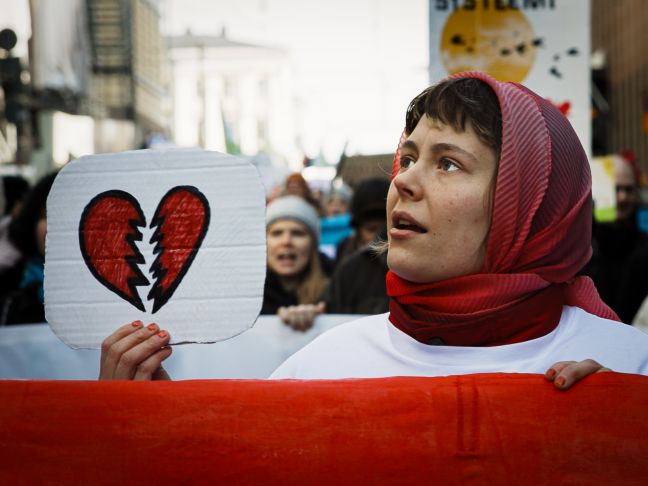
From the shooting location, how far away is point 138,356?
1.50m

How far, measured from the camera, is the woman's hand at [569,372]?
4.22 feet

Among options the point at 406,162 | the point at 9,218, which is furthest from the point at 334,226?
the point at 406,162

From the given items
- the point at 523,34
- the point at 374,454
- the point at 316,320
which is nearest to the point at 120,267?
the point at 374,454

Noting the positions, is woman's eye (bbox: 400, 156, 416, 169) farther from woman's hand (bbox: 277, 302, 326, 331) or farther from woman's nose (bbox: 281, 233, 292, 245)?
woman's nose (bbox: 281, 233, 292, 245)

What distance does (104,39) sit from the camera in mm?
33875

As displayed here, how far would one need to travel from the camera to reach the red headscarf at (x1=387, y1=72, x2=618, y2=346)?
1.54m

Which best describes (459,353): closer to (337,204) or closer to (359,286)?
(359,286)

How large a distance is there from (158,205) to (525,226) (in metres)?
0.66

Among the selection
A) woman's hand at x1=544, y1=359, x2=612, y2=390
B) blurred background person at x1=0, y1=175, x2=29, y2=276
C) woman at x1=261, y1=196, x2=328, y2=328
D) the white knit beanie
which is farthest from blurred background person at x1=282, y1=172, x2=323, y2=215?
woman's hand at x1=544, y1=359, x2=612, y2=390

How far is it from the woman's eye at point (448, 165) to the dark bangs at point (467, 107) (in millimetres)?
59

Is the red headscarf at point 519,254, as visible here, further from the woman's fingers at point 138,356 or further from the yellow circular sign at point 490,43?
the yellow circular sign at point 490,43

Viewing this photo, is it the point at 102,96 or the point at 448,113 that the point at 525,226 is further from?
the point at 102,96

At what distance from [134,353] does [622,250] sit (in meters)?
3.90

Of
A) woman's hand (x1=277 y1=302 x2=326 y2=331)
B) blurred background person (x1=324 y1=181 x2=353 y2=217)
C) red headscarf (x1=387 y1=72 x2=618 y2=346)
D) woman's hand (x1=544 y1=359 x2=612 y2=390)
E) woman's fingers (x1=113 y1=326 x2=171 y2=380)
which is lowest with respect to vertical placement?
blurred background person (x1=324 y1=181 x2=353 y2=217)
